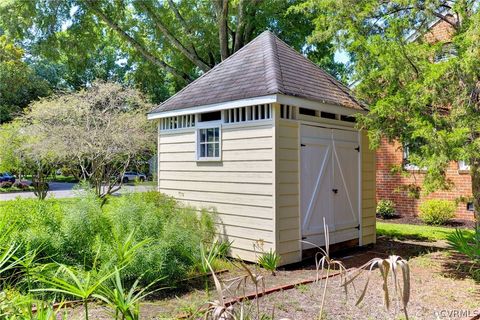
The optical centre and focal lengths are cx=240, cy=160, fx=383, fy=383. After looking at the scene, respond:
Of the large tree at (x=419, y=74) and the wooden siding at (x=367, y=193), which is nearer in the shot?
the large tree at (x=419, y=74)

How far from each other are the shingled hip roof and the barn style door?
73cm

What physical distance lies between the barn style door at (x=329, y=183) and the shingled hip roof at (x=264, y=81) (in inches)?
28.9

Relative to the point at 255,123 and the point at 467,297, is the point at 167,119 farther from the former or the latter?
the point at 467,297

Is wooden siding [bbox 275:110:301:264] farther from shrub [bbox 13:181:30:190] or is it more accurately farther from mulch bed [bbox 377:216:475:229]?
shrub [bbox 13:181:30:190]

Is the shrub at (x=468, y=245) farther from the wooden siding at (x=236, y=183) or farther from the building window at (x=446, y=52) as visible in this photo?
the wooden siding at (x=236, y=183)

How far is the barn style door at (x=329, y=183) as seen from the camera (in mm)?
7074

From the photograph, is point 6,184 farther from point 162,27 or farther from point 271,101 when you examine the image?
point 271,101

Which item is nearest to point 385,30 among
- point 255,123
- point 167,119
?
point 255,123

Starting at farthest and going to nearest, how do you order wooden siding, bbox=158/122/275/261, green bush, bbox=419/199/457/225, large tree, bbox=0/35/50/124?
large tree, bbox=0/35/50/124 < green bush, bbox=419/199/457/225 < wooden siding, bbox=158/122/275/261

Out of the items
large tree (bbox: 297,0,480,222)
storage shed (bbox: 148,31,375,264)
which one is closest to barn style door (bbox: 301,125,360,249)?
storage shed (bbox: 148,31,375,264)

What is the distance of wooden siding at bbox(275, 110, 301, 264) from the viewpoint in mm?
6539

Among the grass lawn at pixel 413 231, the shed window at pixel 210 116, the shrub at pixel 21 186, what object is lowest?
the grass lawn at pixel 413 231

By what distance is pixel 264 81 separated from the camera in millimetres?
6918

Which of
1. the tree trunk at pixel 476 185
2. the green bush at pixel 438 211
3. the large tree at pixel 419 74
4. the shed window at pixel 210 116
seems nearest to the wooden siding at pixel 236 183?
the shed window at pixel 210 116
